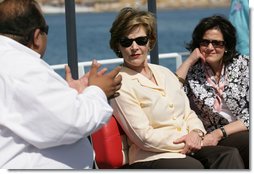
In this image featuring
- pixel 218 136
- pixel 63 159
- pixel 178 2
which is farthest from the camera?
pixel 178 2

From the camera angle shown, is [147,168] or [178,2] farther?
[178,2]

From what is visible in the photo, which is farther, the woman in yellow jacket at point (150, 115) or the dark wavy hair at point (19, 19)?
the woman in yellow jacket at point (150, 115)

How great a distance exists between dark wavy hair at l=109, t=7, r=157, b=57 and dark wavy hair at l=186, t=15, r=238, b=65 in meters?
0.44

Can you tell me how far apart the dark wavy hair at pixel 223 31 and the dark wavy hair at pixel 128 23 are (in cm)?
44

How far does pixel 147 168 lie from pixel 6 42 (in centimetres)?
112

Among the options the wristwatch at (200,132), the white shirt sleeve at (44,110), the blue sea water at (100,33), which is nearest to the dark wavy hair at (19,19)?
the white shirt sleeve at (44,110)

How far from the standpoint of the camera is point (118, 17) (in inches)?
148

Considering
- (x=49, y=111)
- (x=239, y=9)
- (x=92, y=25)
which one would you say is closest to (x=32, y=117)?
(x=49, y=111)

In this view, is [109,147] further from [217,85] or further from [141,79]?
[217,85]

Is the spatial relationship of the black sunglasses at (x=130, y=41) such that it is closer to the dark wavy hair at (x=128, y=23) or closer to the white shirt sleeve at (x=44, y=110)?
the dark wavy hair at (x=128, y=23)

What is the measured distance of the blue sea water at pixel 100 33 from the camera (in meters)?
27.3

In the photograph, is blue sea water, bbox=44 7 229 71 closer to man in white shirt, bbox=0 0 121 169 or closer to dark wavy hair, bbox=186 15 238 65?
dark wavy hair, bbox=186 15 238 65

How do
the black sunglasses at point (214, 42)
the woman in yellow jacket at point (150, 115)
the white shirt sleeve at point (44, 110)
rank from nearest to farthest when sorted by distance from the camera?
the white shirt sleeve at point (44, 110), the woman in yellow jacket at point (150, 115), the black sunglasses at point (214, 42)

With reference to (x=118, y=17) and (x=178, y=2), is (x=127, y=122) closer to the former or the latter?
(x=118, y=17)
